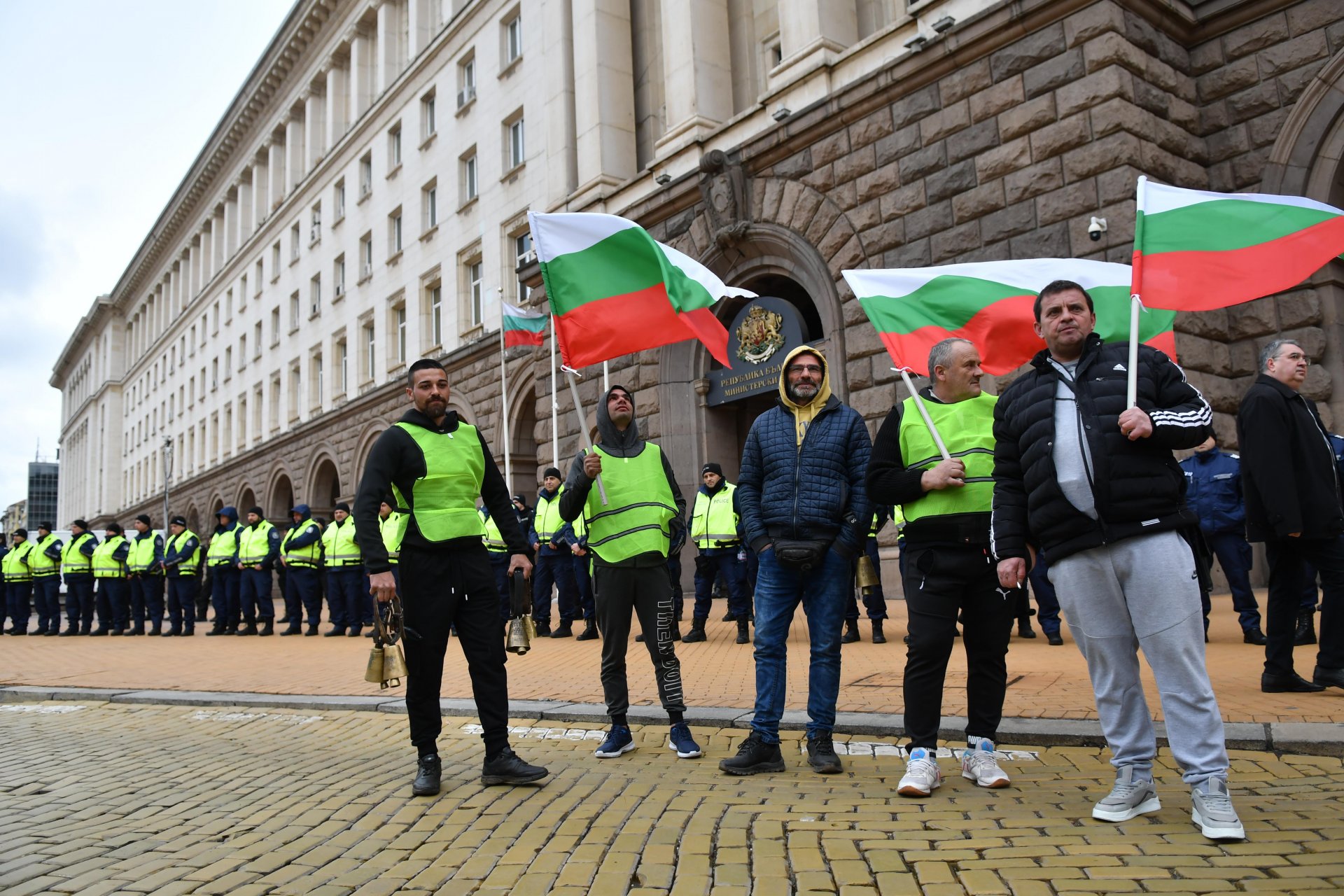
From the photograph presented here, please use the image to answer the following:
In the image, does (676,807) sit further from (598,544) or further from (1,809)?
(1,809)

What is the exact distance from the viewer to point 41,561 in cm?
1952

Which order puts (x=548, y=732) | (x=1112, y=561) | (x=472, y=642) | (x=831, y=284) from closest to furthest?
(x=1112, y=561)
(x=472, y=642)
(x=548, y=732)
(x=831, y=284)

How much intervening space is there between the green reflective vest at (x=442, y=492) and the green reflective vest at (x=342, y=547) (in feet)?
35.0

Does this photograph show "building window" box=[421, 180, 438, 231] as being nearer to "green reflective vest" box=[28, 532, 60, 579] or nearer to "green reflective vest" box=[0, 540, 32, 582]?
"green reflective vest" box=[28, 532, 60, 579]

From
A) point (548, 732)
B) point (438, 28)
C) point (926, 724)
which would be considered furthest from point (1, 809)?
point (438, 28)

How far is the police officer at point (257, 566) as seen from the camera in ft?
54.3

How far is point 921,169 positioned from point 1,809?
1237cm

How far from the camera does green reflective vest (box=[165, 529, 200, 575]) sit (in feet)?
57.6

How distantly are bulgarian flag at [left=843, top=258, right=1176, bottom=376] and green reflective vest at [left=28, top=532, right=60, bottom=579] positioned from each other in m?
19.4

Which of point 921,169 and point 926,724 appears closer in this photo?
point 926,724

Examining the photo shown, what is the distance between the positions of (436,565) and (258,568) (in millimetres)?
13409

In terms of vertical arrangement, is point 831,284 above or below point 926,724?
above

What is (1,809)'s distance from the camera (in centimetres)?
455

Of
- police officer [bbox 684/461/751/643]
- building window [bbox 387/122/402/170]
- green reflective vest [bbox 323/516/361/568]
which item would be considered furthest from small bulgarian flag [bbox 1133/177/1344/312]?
building window [bbox 387/122/402/170]
